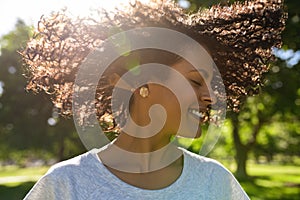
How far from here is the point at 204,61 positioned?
6.85 feet

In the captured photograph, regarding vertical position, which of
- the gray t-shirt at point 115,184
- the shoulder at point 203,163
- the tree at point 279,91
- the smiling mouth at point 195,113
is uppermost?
the tree at point 279,91

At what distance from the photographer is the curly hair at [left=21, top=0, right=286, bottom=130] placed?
7.07ft

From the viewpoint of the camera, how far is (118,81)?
7.06 ft

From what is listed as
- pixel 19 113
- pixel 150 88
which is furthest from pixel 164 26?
pixel 19 113

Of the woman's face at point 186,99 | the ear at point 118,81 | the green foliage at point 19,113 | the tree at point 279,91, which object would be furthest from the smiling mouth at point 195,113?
the green foliage at point 19,113

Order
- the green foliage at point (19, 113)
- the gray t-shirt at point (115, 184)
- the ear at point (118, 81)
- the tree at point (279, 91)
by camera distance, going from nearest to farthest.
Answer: the gray t-shirt at point (115, 184) < the ear at point (118, 81) < the tree at point (279, 91) < the green foliage at point (19, 113)

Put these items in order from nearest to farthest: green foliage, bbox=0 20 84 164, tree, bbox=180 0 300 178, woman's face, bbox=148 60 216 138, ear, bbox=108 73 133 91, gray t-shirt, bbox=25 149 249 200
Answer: gray t-shirt, bbox=25 149 249 200, woman's face, bbox=148 60 216 138, ear, bbox=108 73 133 91, tree, bbox=180 0 300 178, green foliage, bbox=0 20 84 164

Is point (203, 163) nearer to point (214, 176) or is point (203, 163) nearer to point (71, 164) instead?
point (214, 176)

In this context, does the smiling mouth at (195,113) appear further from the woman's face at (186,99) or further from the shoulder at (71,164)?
the shoulder at (71,164)

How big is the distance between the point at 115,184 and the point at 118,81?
435 millimetres

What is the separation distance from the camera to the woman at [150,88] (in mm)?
1917

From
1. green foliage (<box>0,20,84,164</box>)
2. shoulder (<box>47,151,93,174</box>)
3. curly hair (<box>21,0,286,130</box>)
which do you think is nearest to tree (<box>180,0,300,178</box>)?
curly hair (<box>21,0,286,130</box>)

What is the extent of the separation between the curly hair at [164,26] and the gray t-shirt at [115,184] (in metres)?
0.41

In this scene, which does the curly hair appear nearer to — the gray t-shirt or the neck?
the neck
